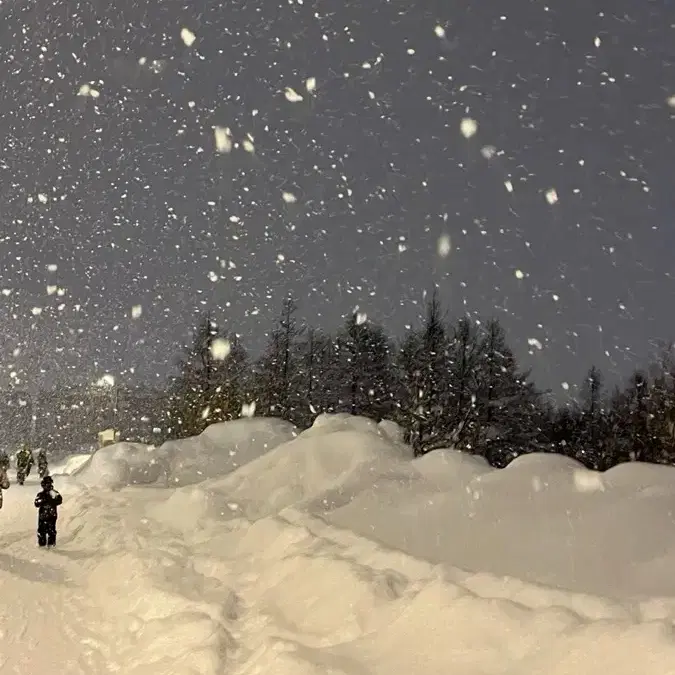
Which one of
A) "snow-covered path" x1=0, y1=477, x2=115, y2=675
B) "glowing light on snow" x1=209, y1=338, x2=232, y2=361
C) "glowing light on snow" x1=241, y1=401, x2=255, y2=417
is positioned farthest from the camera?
"glowing light on snow" x1=209, y1=338, x2=232, y2=361

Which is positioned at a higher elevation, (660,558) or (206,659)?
(660,558)

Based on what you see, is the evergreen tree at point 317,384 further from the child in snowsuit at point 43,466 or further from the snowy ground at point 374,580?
the snowy ground at point 374,580

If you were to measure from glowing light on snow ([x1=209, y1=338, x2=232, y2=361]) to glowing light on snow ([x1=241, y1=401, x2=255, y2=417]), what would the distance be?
11.1 ft

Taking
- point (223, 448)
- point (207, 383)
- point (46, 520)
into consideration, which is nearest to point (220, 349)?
point (207, 383)

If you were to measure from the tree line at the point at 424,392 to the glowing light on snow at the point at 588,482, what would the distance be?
77.5 ft

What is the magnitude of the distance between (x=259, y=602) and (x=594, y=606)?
9.86ft

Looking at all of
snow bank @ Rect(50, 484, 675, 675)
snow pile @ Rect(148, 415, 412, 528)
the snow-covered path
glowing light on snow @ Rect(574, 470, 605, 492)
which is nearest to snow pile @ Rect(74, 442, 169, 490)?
snow pile @ Rect(148, 415, 412, 528)

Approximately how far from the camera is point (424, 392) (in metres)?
35.7

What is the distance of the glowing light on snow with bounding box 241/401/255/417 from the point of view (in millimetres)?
38750

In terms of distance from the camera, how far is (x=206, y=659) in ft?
17.5

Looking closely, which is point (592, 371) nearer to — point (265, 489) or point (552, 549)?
point (265, 489)

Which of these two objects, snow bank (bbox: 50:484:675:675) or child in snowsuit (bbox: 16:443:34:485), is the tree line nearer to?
child in snowsuit (bbox: 16:443:34:485)

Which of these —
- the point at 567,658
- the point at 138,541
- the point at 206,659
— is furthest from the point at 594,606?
the point at 138,541

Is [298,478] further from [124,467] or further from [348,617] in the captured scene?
[348,617]
